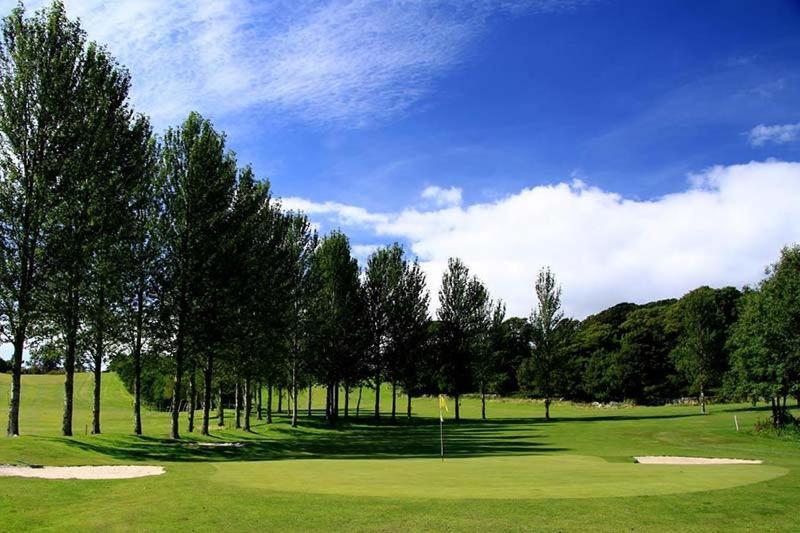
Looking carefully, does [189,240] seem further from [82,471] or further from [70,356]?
[82,471]

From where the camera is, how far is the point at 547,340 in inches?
3177

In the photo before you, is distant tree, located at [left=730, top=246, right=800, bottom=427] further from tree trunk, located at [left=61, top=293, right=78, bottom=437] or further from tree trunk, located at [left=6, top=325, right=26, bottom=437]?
tree trunk, located at [left=6, top=325, right=26, bottom=437]

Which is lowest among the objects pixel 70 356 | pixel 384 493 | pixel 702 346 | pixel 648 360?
pixel 648 360

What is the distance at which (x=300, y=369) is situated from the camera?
2630 inches

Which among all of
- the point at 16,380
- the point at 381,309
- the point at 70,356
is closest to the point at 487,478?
the point at 16,380

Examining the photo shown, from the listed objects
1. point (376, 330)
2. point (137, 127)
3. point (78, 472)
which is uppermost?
point (137, 127)

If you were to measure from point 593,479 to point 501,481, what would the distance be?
3498 millimetres

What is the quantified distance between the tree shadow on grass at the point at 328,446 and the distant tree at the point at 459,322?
21.1 metres

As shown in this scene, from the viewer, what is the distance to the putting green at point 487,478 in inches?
709

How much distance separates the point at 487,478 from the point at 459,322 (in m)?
61.6

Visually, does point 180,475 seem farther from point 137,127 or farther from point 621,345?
point 621,345

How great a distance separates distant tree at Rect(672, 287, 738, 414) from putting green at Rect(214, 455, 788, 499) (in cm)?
6385

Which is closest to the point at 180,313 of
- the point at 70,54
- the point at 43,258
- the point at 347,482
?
the point at 43,258

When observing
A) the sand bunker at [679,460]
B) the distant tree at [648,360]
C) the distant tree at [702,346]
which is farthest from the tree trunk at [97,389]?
the distant tree at [648,360]
